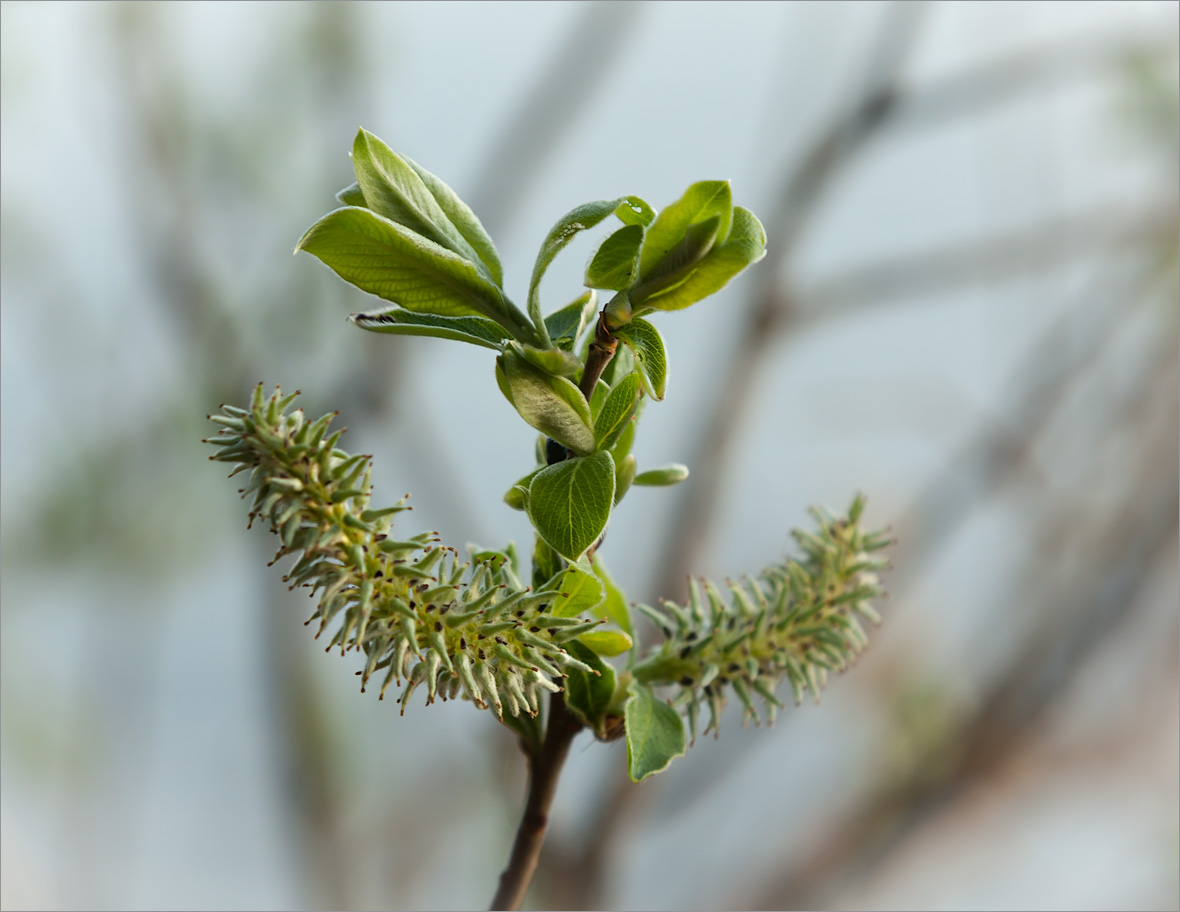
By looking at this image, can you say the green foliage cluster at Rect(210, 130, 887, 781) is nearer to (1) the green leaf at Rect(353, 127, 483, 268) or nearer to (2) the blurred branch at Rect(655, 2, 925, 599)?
(1) the green leaf at Rect(353, 127, 483, 268)

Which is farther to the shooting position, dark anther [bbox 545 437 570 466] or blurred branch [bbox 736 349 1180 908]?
blurred branch [bbox 736 349 1180 908]

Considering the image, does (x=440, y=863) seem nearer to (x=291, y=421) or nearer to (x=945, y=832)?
(x=945, y=832)

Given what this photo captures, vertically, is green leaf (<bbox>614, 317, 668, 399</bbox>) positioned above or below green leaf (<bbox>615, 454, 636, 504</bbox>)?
above

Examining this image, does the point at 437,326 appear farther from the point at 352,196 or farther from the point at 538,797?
the point at 538,797

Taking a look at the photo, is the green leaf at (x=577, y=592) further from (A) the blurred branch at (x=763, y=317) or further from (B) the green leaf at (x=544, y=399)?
(A) the blurred branch at (x=763, y=317)

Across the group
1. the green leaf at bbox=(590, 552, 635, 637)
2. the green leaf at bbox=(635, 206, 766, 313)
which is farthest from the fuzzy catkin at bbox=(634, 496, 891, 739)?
the green leaf at bbox=(635, 206, 766, 313)

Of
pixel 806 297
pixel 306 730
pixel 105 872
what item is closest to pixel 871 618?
pixel 806 297
